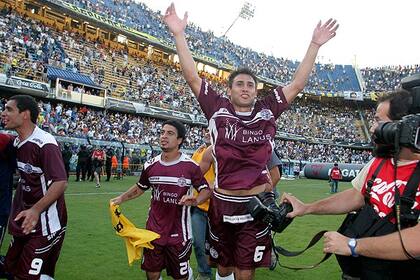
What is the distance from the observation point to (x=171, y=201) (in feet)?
15.5

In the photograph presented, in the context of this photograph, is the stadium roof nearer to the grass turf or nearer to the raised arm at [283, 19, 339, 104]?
the grass turf

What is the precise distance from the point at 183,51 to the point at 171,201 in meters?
1.63

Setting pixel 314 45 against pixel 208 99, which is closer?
pixel 314 45

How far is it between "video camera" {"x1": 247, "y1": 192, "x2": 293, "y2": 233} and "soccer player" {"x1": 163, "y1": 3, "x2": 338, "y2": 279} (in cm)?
74

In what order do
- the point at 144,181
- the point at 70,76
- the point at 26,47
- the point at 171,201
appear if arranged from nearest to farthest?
1. the point at 171,201
2. the point at 144,181
3. the point at 26,47
4. the point at 70,76

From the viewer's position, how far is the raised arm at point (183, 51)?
14.1 feet

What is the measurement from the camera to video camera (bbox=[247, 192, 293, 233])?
2.95 m

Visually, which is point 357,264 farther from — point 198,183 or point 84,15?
A: point 84,15

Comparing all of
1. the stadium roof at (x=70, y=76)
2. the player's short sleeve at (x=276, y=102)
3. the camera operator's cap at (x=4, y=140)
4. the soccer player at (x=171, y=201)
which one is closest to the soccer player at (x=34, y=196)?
the camera operator's cap at (x=4, y=140)

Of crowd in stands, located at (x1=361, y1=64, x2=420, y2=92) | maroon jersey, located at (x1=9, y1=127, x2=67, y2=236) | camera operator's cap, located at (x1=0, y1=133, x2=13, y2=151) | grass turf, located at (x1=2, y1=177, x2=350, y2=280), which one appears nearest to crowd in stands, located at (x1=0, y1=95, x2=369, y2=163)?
grass turf, located at (x1=2, y1=177, x2=350, y2=280)

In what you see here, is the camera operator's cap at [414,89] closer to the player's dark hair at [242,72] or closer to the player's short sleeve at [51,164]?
the player's dark hair at [242,72]

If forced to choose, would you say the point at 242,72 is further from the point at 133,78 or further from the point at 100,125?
the point at 133,78

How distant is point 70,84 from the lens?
107 ft

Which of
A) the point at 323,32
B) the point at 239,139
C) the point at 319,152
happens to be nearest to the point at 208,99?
the point at 239,139
